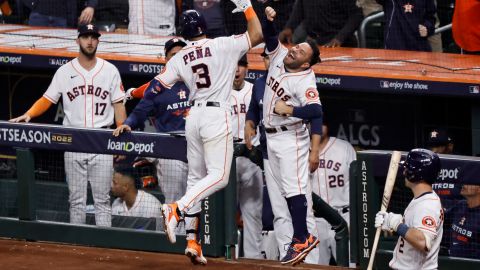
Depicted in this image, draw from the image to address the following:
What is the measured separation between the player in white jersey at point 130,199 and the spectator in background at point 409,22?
3090 millimetres

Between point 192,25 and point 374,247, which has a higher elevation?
point 192,25

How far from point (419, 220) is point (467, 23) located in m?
3.47

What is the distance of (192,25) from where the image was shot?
338 inches

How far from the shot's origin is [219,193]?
898cm

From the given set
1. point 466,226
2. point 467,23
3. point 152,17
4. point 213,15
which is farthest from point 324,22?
point 466,226

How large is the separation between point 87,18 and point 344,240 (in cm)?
407

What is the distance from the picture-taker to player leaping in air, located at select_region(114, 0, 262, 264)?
27.6ft

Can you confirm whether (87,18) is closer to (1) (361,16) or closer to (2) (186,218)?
(1) (361,16)

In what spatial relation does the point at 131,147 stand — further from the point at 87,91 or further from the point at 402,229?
the point at 402,229

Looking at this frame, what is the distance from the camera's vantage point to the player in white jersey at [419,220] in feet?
24.2

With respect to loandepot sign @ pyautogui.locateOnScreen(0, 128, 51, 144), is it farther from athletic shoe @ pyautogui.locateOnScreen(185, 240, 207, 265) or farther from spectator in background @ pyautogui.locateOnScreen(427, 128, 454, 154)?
spectator in background @ pyautogui.locateOnScreen(427, 128, 454, 154)

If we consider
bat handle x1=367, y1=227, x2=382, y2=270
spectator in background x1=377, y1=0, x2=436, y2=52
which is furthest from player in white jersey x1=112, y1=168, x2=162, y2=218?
spectator in background x1=377, y1=0, x2=436, y2=52

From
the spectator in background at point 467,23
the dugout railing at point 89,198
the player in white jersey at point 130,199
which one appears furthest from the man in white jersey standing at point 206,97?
the spectator in background at point 467,23

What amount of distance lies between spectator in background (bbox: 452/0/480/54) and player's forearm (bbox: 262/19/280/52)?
7.65 feet
